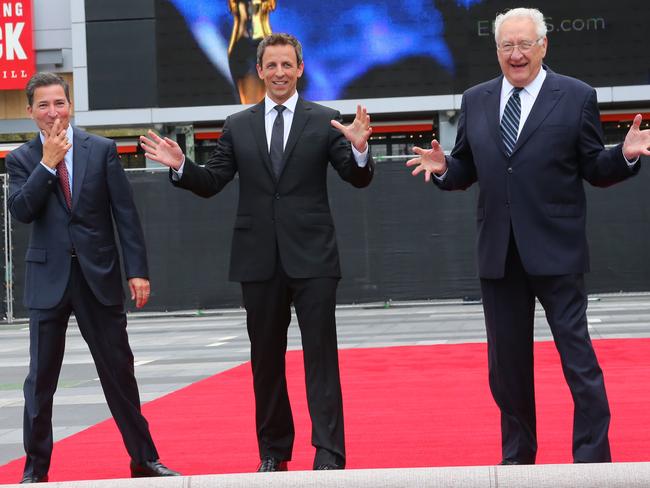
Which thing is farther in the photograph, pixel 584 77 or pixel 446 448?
pixel 584 77

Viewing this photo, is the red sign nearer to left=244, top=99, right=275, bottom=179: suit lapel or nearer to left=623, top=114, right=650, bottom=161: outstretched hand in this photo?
left=244, top=99, right=275, bottom=179: suit lapel

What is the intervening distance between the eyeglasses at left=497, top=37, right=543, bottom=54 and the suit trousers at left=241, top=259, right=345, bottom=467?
1365mm

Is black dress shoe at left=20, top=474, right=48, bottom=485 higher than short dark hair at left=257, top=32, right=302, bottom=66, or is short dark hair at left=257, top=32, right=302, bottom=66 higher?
short dark hair at left=257, top=32, right=302, bottom=66

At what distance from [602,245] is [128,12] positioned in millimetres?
15112

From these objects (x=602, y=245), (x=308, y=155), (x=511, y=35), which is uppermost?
(x=511, y=35)

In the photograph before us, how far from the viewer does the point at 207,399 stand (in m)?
9.58

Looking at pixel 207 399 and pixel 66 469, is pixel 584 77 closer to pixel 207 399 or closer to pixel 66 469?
pixel 207 399

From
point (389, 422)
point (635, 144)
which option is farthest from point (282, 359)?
point (635, 144)

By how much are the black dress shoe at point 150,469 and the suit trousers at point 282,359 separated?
1.61 feet

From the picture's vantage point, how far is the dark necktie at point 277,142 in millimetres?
6297

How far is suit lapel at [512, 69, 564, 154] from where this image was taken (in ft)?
19.3

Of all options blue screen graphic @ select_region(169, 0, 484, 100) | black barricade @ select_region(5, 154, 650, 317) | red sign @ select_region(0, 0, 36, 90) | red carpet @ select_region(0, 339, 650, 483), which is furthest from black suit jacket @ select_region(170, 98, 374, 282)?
red sign @ select_region(0, 0, 36, 90)

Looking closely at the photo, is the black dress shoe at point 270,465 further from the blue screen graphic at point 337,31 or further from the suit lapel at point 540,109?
the blue screen graphic at point 337,31

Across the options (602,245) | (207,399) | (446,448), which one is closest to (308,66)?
(602,245)
